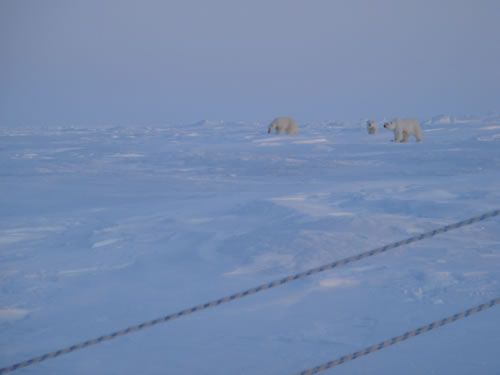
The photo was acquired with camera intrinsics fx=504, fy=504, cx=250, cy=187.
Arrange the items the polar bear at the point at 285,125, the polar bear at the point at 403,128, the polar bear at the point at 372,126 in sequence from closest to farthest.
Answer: the polar bear at the point at 403,128 → the polar bear at the point at 372,126 → the polar bear at the point at 285,125

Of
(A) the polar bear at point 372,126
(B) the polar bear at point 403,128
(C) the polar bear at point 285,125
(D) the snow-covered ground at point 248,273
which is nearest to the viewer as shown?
(D) the snow-covered ground at point 248,273

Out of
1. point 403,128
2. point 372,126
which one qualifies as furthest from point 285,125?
point 403,128

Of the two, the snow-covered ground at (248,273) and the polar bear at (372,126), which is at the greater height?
the polar bear at (372,126)

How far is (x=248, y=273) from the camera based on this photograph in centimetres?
338

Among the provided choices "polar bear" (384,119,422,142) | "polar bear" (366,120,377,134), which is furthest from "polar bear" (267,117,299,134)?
"polar bear" (384,119,422,142)

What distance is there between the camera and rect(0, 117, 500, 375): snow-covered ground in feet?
7.74

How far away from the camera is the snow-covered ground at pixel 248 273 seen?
2359mm

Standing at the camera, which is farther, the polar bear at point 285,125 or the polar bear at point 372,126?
the polar bear at point 285,125

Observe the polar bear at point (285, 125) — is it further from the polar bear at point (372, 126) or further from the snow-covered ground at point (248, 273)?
the snow-covered ground at point (248, 273)

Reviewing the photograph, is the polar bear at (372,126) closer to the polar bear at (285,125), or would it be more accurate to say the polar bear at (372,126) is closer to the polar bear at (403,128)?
the polar bear at (285,125)

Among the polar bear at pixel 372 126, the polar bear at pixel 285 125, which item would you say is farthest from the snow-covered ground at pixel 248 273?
the polar bear at pixel 285 125

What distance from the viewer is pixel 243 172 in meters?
8.50

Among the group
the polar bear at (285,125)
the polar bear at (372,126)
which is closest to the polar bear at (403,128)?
the polar bear at (372,126)

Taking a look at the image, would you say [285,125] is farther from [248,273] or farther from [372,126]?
[248,273]
